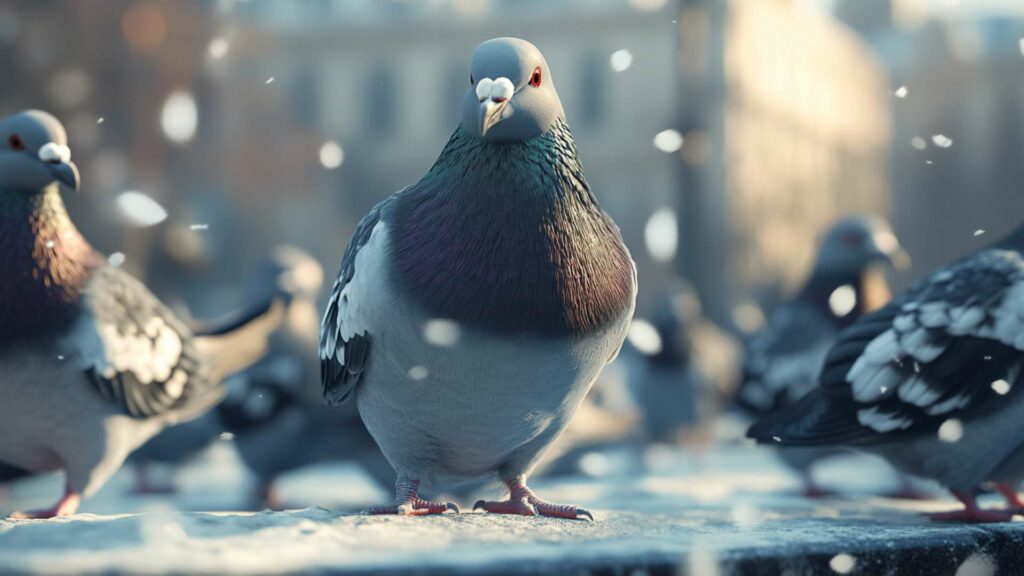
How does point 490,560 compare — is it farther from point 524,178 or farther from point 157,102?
point 157,102

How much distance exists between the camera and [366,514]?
8.29 ft

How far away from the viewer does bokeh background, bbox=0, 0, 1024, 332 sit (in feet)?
38.4

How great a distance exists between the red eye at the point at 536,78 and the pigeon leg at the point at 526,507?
1.01 metres

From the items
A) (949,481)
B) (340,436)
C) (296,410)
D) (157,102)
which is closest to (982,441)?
(949,481)

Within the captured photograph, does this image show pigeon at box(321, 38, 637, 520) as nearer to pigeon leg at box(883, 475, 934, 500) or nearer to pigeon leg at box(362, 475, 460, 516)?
pigeon leg at box(362, 475, 460, 516)

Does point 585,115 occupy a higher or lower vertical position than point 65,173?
higher

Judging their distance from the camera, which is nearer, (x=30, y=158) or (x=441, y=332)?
(x=441, y=332)

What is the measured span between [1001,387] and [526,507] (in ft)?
4.09

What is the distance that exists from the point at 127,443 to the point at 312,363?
1.53 m

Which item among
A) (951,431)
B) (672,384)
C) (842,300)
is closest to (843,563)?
(951,431)

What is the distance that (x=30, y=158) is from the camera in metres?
2.81

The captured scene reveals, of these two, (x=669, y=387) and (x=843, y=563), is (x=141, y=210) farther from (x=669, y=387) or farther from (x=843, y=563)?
(x=669, y=387)

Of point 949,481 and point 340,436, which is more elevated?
point 340,436

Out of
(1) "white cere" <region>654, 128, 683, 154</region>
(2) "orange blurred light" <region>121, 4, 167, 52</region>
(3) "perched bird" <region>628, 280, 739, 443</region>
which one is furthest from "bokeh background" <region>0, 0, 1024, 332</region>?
(1) "white cere" <region>654, 128, 683, 154</region>
